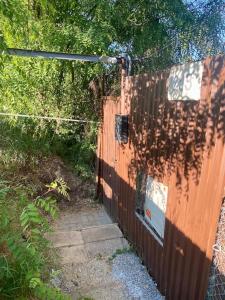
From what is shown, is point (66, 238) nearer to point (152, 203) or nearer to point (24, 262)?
point (152, 203)

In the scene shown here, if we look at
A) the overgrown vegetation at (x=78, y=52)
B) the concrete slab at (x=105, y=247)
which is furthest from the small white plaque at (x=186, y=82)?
the concrete slab at (x=105, y=247)

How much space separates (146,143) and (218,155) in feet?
4.92

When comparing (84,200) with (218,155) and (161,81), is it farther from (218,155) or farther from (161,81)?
(218,155)

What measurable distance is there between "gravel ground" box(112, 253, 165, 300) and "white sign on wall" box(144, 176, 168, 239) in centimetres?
66

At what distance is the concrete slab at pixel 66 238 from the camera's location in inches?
175

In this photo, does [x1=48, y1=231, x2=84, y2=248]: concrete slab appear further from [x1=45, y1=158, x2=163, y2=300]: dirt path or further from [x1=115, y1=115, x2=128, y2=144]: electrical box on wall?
[x1=115, y1=115, x2=128, y2=144]: electrical box on wall

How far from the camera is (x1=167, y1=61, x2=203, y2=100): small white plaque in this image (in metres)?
2.50

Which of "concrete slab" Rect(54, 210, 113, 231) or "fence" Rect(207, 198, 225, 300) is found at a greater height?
"fence" Rect(207, 198, 225, 300)

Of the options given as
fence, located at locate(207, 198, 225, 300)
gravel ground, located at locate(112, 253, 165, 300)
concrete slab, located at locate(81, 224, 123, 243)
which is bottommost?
gravel ground, located at locate(112, 253, 165, 300)

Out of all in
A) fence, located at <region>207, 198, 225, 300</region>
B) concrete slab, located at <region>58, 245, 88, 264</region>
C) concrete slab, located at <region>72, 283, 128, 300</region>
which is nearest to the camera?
fence, located at <region>207, 198, 225, 300</region>

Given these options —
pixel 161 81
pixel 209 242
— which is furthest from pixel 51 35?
pixel 209 242

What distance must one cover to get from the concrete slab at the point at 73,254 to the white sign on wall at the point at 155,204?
1118 mm

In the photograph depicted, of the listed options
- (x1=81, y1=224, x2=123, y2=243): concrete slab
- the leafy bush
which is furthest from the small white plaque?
(x1=81, y1=224, x2=123, y2=243): concrete slab

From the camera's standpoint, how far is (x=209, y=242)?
237 centimetres
